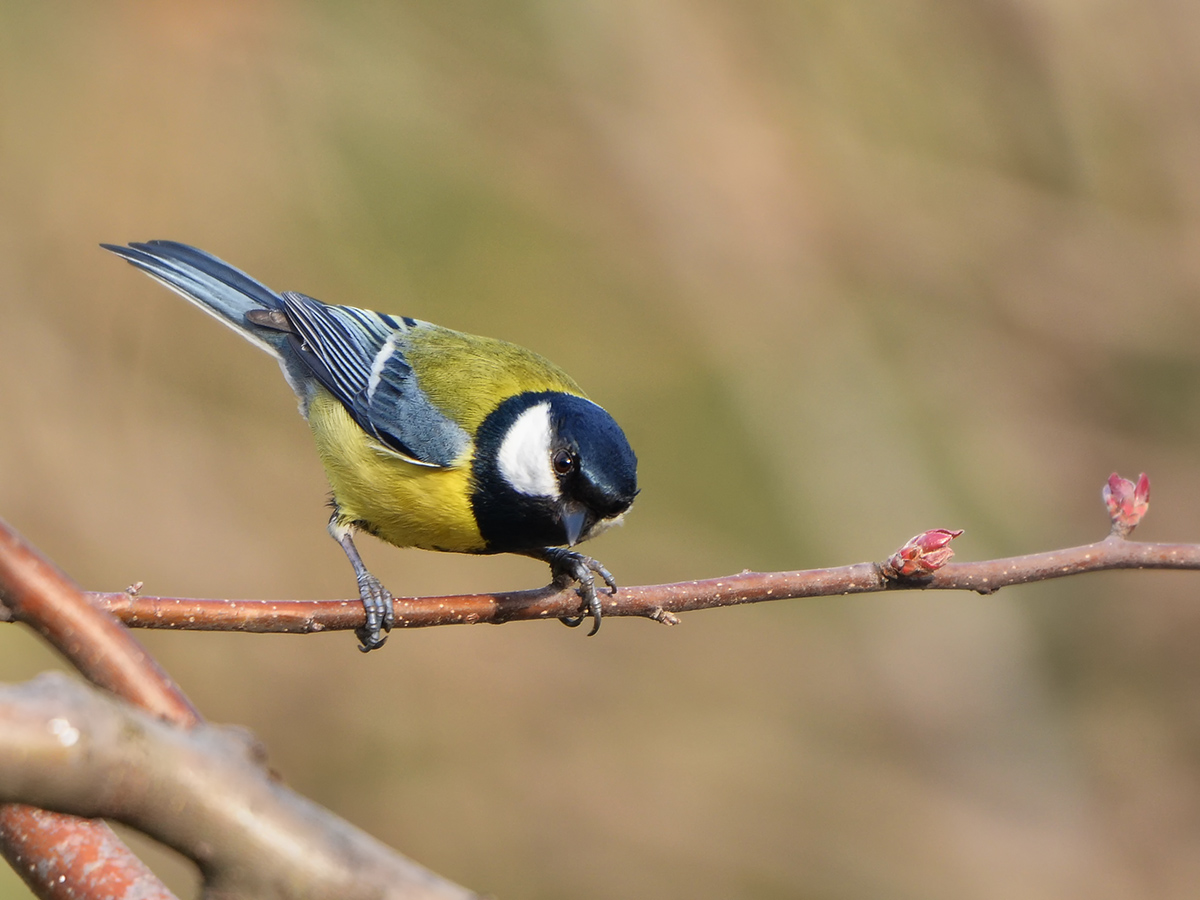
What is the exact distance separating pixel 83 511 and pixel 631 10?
418 cm

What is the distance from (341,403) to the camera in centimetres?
385

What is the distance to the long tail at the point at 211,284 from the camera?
13.6 feet

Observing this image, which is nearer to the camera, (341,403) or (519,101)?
(341,403)

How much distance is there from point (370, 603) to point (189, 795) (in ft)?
6.35

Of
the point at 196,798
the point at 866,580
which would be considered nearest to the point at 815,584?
the point at 866,580

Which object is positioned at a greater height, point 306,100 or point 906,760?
point 306,100

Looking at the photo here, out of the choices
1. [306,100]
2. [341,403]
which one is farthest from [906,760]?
[306,100]

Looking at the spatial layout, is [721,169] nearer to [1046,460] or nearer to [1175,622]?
[1046,460]

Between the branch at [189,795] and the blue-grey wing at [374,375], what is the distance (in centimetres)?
257

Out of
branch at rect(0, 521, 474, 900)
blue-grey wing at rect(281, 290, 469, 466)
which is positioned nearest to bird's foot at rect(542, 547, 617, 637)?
blue-grey wing at rect(281, 290, 469, 466)

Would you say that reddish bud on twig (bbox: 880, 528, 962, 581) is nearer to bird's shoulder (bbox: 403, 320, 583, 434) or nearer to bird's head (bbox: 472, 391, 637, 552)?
bird's head (bbox: 472, 391, 637, 552)

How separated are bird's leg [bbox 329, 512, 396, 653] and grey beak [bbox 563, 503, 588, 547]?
51cm

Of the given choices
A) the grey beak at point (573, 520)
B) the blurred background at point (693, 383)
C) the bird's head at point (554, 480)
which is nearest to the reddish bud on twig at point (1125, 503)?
the bird's head at point (554, 480)

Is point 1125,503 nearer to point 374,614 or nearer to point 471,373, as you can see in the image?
point 374,614
